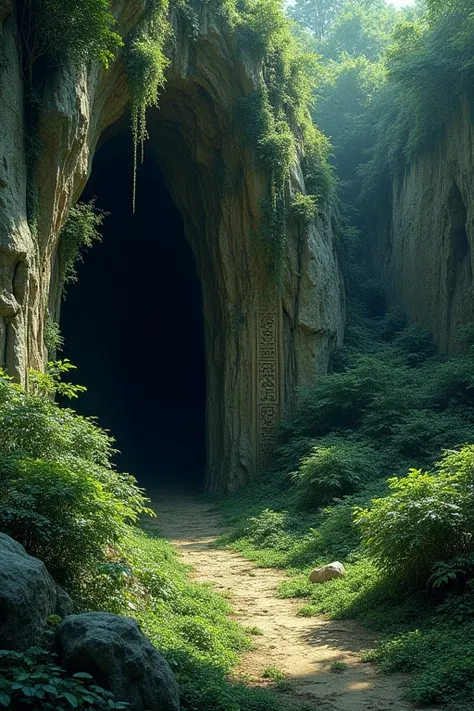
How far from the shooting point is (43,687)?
3494mm

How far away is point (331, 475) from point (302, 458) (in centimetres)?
160

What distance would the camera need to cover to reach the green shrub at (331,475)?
40.7 feet

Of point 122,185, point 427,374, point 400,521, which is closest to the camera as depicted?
point 400,521

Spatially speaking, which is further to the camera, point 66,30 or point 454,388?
point 454,388

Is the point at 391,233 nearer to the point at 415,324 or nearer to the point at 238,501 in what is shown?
the point at 415,324

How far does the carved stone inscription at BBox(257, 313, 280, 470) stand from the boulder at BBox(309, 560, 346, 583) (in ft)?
28.6

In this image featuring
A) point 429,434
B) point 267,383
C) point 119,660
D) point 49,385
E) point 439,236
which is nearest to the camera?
point 119,660

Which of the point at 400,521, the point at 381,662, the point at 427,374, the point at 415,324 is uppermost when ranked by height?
the point at 415,324

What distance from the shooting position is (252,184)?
59.4 ft

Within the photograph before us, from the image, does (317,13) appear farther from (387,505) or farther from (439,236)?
(387,505)

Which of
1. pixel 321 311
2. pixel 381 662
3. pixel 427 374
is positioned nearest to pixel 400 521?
pixel 381 662

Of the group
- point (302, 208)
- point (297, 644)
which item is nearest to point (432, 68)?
point (302, 208)

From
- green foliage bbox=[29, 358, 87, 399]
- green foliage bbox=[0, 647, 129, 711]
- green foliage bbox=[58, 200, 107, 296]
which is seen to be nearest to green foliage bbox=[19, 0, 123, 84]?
green foliage bbox=[58, 200, 107, 296]

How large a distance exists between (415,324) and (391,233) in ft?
14.5
